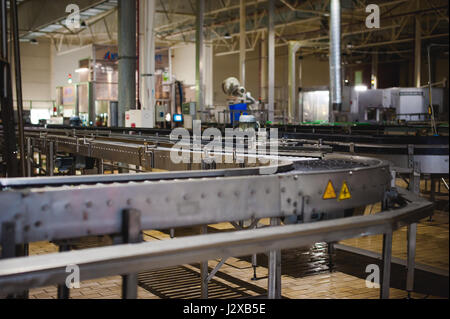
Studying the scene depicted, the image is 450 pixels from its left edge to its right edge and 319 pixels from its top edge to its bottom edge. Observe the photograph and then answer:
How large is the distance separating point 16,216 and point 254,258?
2.82 m

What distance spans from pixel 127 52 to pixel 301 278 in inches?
332

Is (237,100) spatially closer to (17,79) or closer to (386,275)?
(17,79)

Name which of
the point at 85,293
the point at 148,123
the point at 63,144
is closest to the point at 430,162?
the point at 85,293

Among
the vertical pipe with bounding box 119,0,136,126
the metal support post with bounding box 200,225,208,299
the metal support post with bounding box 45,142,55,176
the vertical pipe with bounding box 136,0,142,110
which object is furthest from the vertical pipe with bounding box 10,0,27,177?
the vertical pipe with bounding box 136,0,142,110

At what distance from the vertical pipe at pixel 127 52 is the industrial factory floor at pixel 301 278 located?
21.5 feet

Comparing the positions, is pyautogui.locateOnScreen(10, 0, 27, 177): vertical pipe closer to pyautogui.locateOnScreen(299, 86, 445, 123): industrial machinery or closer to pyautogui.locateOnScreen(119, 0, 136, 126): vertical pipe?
pyautogui.locateOnScreen(119, 0, 136, 126): vertical pipe

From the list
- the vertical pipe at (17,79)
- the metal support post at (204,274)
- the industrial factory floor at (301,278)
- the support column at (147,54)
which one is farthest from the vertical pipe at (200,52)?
the metal support post at (204,274)

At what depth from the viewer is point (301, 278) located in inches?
170

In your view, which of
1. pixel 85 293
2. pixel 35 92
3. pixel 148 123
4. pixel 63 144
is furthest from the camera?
pixel 35 92

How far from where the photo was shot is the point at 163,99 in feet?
54.1

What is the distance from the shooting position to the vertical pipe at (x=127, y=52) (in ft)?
37.6

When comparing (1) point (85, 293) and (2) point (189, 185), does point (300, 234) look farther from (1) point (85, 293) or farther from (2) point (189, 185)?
(1) point (85, 293)

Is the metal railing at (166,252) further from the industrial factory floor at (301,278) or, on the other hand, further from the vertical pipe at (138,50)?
the vertical pipe at (138,50)

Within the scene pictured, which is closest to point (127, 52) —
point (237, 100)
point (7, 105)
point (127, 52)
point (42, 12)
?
point (127, 52)
